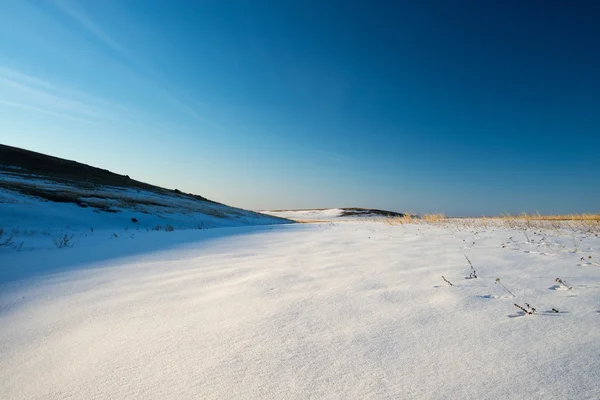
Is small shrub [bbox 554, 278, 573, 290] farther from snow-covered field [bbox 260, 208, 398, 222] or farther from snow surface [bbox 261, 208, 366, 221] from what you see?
snow-covered field [bbox 260, 208, 398, 222]

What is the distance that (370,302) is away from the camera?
2.14 m

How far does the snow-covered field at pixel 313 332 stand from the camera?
121 cm

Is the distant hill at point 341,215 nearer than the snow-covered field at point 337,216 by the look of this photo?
No

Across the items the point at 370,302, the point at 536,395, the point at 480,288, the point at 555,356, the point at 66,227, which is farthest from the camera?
the point at 66,227

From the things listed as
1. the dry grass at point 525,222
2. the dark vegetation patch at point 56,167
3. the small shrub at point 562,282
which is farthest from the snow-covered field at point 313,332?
the dark vegetation patch at point 56,167

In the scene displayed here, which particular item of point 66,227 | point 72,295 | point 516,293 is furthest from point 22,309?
point 66,227

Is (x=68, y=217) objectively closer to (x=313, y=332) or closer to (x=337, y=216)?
(x=313, y=332)

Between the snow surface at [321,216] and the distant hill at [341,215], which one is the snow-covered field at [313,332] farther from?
the distant hill at [341,215]

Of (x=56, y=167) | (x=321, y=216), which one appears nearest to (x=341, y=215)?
(x=321, y=216)

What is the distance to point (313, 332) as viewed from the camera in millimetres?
1689

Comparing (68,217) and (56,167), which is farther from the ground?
(56,167)

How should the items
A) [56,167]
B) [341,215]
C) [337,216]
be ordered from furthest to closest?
[341,215], [337,216], [56,167]

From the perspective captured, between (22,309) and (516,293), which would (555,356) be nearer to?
(516,293)

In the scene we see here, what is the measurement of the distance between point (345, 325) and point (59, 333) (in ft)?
5.88
